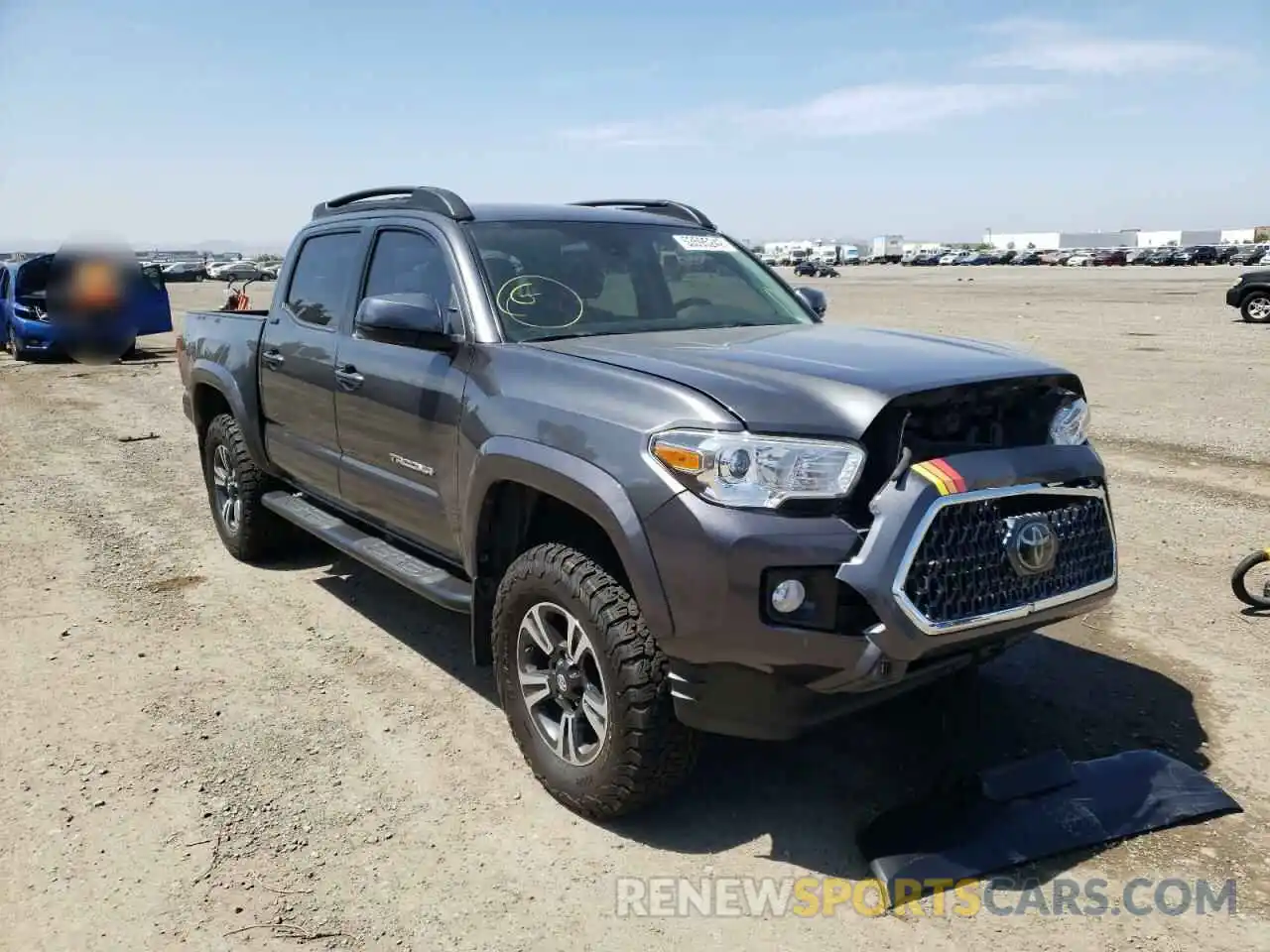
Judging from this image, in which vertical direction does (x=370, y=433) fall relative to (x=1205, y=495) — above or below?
above

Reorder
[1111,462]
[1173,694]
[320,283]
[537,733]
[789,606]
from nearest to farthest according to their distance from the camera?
[789,606] → [537,733] → [1173,694] → [320,283] → [1111,462]

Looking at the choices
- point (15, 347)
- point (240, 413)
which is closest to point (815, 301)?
point (240, 413)

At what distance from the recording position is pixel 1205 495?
7301 millimetres

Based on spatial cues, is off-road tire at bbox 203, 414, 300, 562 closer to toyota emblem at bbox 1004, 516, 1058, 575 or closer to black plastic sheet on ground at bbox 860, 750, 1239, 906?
black plastic sheet on ground at bbox 860, 750, 1239, 906

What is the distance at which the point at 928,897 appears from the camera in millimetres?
2969

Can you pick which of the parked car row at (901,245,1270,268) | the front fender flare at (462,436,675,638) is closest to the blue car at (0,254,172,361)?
the front fender flare at (462,436,675,638)

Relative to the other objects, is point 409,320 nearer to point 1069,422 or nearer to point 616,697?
point 616,697

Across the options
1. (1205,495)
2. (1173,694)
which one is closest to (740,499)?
(1173,694)

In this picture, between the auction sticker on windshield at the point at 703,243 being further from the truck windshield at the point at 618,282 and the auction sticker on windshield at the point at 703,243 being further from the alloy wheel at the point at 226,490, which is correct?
the alloy wheel at the point at 226,490

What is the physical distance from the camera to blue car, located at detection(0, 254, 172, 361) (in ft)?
55.2

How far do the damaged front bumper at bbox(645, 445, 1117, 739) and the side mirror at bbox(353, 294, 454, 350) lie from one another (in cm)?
138

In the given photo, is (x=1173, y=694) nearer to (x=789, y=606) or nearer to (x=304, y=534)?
(x=789, y=606)

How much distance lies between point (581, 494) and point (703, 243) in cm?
219

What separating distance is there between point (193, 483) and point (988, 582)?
24.1 feet
